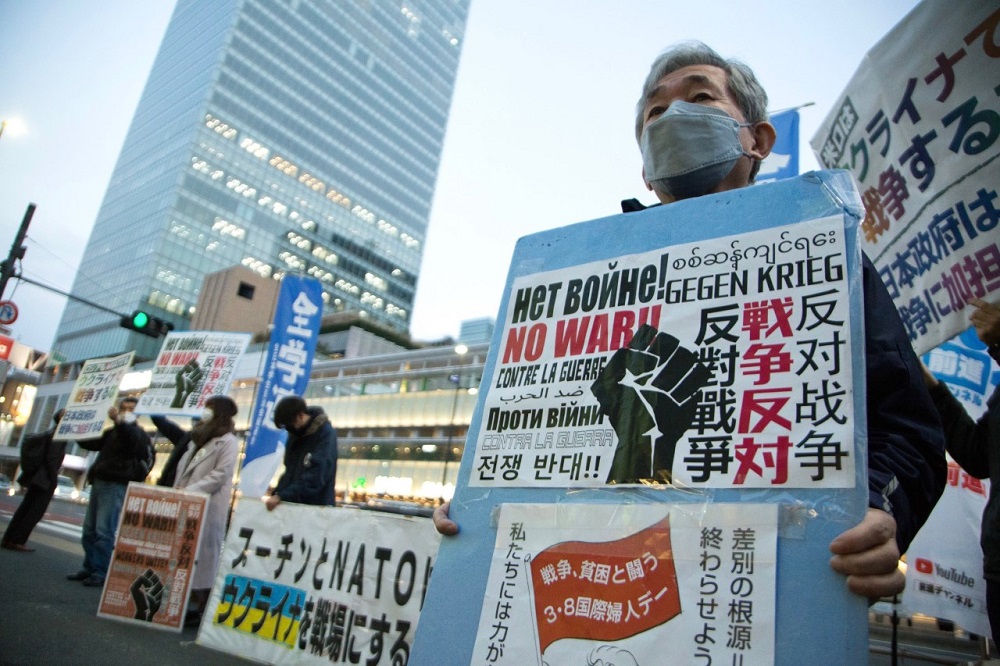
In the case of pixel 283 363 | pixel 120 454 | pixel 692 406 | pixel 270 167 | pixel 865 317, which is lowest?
pixel 120 454

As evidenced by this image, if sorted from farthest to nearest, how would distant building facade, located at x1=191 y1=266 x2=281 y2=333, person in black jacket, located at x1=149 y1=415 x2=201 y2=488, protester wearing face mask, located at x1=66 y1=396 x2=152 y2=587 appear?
distant building facade, located at x1=191 y1=266 x2=281 y2=333, protester wearing face mask, located at x1=66 y1=396 x2=152 y2=587, person in black jacket, located at x1=149 y1=415 x2=201 y2=488

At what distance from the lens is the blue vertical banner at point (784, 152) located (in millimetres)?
5855

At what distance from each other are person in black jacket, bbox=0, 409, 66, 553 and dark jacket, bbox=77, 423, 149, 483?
89 cm

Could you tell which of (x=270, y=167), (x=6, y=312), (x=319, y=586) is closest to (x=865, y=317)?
(x=319, y=586)

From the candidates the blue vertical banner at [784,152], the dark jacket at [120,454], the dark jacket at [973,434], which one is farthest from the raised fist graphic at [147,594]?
the blue vertical banner at [784,152]

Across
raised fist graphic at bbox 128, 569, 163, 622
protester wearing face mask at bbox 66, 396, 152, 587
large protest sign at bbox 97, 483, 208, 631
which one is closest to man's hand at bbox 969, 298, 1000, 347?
large protest sign at bbox 97, 483, 208, 631

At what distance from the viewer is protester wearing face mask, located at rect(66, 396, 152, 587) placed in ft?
18.5

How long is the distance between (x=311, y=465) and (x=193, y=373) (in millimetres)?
4803

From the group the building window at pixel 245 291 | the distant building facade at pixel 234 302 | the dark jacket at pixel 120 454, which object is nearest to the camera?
the dark jacket at pixel 120 454

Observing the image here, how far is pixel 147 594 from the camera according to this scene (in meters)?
4.29

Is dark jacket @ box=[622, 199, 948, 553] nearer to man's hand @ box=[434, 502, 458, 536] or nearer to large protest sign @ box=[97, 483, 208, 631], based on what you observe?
man's hand @ box=[434, 502, 458, 536]

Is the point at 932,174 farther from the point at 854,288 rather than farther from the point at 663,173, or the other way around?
the point at 854,288

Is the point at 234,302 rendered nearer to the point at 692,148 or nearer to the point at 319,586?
the point at 319,586

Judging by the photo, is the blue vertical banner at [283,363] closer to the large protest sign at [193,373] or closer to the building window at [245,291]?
the large protest sign at [193,373]
